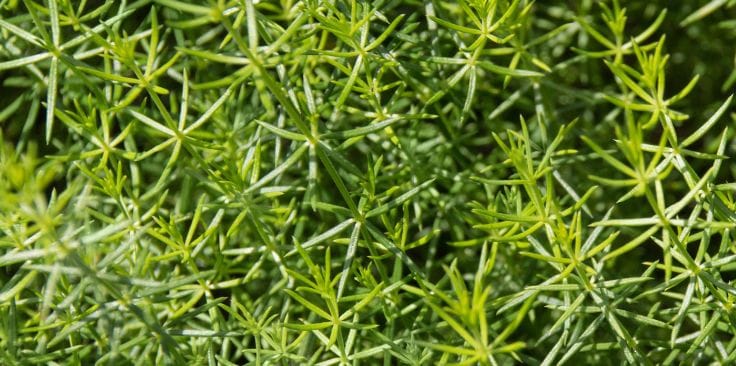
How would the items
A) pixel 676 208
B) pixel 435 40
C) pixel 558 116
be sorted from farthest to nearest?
pixel 558 116 → pixel 435 40 → pixel 676 208

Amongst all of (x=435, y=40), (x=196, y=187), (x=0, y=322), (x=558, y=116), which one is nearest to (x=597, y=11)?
(x=558, y=116)

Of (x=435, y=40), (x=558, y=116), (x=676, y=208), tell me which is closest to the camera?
(x=676, y=208)

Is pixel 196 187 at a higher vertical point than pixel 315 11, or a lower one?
lower

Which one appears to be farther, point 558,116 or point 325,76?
point 558,116

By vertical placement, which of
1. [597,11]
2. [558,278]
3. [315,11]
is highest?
[315,11]

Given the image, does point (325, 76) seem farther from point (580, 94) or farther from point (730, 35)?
point (730, 35)

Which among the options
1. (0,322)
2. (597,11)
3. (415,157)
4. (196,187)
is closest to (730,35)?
(597,11)
